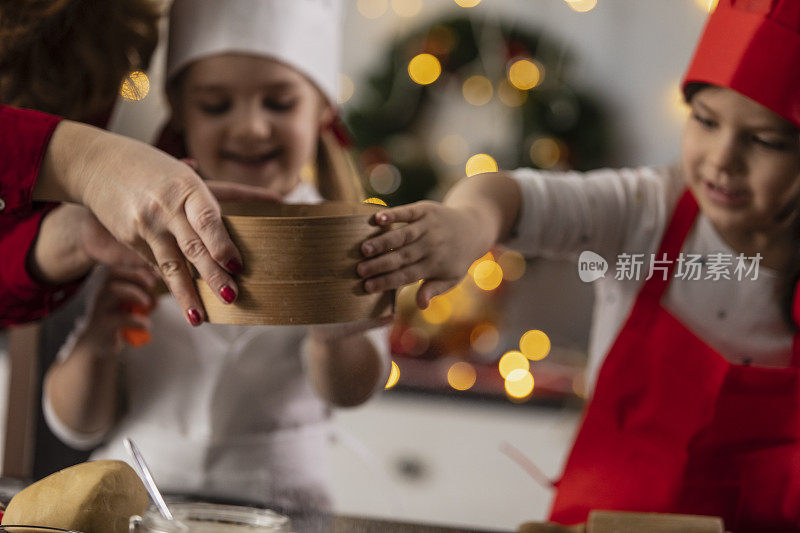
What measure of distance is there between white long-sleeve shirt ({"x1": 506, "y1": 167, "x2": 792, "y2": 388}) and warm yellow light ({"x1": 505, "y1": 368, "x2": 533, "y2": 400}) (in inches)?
2.9

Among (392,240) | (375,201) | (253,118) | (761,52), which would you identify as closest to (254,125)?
(253,118)

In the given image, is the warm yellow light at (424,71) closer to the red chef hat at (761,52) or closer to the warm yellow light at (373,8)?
the warm yellow light at (373,8)

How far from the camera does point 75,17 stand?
2.65ft

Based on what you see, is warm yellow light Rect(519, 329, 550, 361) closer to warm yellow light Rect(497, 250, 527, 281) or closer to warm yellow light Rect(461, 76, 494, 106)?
warm yellow light Rect(497, 250, 527, 281)

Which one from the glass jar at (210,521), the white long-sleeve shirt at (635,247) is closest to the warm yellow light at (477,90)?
the white long-sleeve shirt at (635,247)

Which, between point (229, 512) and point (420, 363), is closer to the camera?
point (229, 512)

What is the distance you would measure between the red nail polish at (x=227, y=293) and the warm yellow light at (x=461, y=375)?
30 cm

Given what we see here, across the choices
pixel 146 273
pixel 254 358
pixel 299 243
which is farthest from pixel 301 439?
pixel 299 243

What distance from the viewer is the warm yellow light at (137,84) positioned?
2.76 feet

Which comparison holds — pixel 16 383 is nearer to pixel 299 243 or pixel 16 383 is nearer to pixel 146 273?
pixel 146 273

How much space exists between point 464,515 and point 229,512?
0.30 m

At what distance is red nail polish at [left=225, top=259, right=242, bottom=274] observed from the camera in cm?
59

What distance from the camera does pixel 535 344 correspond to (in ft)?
2.63

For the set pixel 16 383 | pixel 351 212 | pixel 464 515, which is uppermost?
pixel 351 212
